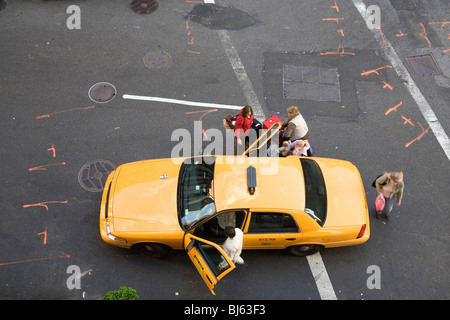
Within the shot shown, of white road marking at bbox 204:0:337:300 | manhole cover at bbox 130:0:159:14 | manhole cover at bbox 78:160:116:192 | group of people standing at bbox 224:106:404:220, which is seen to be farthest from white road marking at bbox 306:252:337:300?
manhole cover at bbox 130:0:159:14

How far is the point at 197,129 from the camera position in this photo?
32.6 ft

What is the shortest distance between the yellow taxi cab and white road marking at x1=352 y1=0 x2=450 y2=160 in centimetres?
323

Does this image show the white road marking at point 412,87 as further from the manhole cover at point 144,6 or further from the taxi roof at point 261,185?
the manhole cover at point 144,6

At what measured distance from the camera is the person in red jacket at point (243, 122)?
28.4ft

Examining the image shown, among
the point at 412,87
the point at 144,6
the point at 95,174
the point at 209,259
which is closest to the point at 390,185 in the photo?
the point at 209,259

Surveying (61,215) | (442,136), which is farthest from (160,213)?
(442,136)

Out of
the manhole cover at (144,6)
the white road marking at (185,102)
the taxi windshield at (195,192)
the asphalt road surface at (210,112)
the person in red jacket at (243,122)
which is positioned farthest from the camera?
the manhole cover at (144,6)

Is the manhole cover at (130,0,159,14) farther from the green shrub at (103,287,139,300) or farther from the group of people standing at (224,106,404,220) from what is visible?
the green shrub at (103,287,139,300)

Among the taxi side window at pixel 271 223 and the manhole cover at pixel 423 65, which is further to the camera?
the manhole cover at pixel 423 65

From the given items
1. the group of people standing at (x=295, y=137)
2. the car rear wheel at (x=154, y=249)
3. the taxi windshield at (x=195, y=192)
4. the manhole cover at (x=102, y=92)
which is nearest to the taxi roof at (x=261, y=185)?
the taxi windshield at (x=195, y=192)

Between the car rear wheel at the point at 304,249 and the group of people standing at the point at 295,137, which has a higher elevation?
the group of people standing at the point at 295,137

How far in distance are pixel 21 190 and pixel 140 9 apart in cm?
629

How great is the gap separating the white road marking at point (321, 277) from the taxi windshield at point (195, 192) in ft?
7.77

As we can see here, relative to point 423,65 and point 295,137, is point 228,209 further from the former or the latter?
point 423,65
